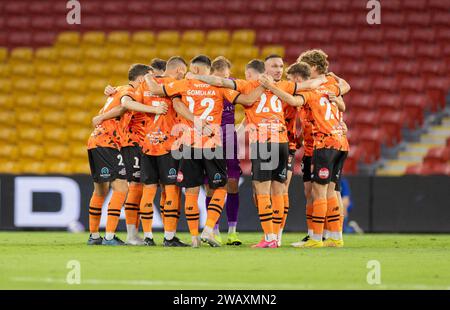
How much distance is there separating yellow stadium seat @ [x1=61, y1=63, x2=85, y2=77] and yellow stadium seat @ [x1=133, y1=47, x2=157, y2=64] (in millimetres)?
1144

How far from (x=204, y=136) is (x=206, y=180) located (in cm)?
133

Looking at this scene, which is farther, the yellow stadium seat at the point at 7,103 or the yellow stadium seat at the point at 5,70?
the yellow stadium seat at the point at 5,70

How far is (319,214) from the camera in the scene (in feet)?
35.2

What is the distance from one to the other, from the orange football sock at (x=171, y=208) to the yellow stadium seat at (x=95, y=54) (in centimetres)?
1002

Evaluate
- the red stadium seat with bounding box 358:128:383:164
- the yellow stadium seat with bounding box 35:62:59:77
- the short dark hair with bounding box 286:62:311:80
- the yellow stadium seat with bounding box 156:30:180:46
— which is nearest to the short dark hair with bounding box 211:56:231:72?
the short dark hair with bounding box 286:62:311:80

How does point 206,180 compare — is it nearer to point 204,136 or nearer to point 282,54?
point 204,136

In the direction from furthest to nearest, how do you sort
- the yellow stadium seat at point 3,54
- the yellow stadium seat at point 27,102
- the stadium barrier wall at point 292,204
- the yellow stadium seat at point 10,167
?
the yellow stadium seat at point 3,54 → the yellow stadium seat at point 27,102 → the yellow stadium seat at point 10,167 → the stadium barrier wall at point 292,204

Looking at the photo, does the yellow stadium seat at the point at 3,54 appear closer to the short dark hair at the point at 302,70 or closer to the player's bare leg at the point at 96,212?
the player's bare leg at the point at 96,212

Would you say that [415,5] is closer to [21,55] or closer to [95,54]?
[95,54]

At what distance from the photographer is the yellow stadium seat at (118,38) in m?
20.5

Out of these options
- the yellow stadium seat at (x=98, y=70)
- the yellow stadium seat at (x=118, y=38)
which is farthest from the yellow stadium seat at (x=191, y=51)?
the yellow stadium seat at (x=98, y=70)

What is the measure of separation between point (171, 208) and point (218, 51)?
9.44 meters

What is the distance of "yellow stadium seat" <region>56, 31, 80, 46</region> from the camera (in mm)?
20797

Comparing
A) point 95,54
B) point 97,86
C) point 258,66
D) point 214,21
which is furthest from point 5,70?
point 258,66
